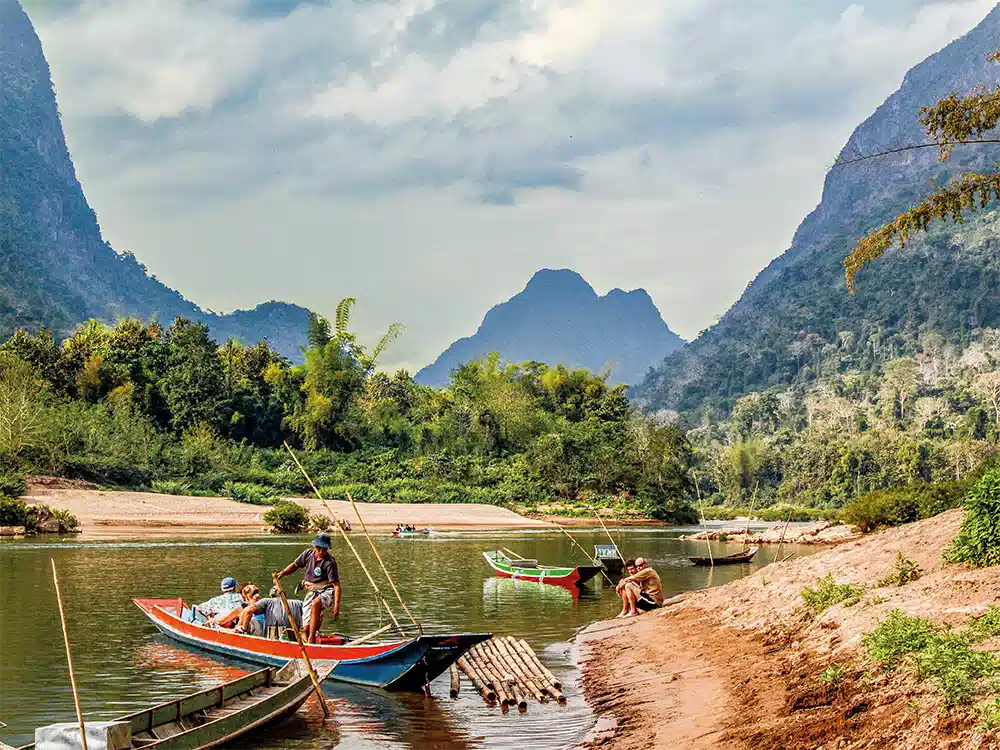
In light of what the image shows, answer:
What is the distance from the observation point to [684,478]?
7475 cm

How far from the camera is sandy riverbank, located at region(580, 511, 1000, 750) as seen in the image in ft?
30.0

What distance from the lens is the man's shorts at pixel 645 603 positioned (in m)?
22.2

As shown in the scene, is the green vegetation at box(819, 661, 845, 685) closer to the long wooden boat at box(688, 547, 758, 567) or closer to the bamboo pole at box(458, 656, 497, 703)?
the bamboo pole at box(458, 656, 497, 703)

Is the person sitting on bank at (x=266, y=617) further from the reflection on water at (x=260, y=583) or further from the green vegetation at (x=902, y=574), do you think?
the green vegetation at (x=902, y=574)

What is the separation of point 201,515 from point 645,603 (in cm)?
3815

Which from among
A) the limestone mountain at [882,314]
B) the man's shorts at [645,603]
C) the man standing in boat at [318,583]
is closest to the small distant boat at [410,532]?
the man's shorts at [645,603]

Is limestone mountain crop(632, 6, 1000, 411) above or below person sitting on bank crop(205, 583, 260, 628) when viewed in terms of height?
above

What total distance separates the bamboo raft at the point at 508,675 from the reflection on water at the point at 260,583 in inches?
8.8

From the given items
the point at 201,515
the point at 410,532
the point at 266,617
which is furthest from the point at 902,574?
the point at 201,515

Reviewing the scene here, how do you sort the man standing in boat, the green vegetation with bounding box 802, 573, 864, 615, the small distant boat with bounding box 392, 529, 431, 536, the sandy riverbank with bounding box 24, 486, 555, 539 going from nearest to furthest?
1. the green vegetation with bounding box 802, 573, 864, 615
2. the man standing in boat
3. the sandy riverbank with bounding box 24, 486, 555, 539
4. the small distant boat with bounding box 392, 529, 431, 536

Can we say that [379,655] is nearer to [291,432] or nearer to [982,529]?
[982,529]

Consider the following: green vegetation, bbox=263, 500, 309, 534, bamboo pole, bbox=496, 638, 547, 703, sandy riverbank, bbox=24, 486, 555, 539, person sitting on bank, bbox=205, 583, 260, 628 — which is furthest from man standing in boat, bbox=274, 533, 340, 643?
green vegetation, bbox=263, 500, 309, 534

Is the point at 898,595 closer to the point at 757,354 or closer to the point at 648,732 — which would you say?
the point at 648,732

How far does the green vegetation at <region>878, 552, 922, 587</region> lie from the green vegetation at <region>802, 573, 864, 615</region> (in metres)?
0.42
